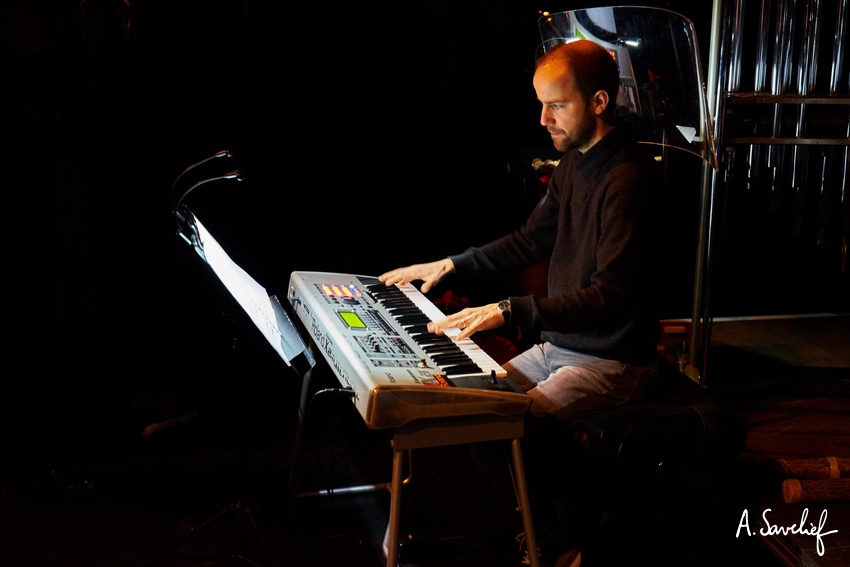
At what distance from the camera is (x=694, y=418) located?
7.80 ft

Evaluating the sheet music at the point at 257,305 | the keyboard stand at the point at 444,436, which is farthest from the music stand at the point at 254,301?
the keyboard stand at the point at 444,436

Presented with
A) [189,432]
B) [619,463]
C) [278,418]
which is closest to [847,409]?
[619,463]

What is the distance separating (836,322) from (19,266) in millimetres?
4802

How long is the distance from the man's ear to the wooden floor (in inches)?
45.0

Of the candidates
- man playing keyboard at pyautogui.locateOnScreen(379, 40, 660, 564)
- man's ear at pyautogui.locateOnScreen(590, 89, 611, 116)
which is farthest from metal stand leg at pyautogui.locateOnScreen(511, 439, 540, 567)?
man's ear at pyautogui.locateOnScreen(590, 89, 611, 116)

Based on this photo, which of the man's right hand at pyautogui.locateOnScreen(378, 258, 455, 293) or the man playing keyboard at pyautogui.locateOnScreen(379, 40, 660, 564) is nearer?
the man playing keyboard at pyautogui.locateOnScreen(379, 40, 660, 564)

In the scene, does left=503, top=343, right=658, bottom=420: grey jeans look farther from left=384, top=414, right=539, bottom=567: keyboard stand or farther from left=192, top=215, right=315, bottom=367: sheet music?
left=192, top=215, right=315, bottom=367: sheet music

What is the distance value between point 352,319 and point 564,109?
92 cm

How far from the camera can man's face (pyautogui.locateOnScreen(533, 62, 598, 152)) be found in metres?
2.50

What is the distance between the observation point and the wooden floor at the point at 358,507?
2.57m

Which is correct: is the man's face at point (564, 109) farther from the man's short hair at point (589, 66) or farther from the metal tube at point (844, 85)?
the metal tube at point (844, 85)

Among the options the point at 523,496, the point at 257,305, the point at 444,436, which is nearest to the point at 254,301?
the point at 257,305

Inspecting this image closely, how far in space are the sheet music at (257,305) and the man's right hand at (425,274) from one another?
649 millimetres

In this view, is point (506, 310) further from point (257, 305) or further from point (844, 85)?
point (844, 85)
